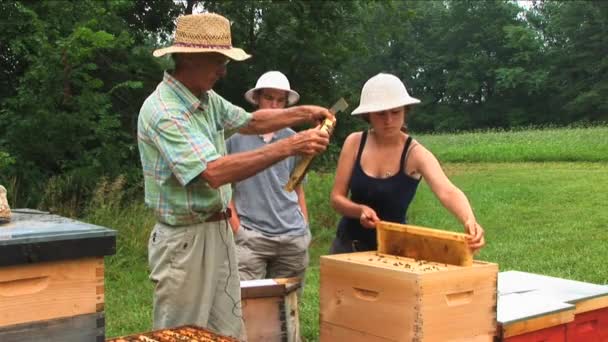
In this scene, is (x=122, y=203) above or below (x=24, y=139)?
below

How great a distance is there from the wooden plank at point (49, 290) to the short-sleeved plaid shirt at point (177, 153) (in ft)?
1.77

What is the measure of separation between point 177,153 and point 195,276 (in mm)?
603

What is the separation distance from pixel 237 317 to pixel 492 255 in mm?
5871

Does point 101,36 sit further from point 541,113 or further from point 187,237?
point 541,113

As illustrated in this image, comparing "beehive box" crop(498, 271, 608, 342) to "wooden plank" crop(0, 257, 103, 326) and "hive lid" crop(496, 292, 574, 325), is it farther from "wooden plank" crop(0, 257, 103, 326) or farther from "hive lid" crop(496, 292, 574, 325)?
"wooden plank" crop(0, 257, 103, 326)

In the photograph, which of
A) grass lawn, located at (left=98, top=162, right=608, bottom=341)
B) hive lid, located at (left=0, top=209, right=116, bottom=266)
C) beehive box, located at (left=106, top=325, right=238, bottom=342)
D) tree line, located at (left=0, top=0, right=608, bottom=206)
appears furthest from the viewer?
tree line, located at (left=0, top=0, right=608, bottom=206)

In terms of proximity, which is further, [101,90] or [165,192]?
[101,90]

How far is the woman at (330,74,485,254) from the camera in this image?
11.5 ft

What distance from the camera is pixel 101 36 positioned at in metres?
7.85

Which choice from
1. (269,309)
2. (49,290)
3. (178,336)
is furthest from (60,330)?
(269,309)

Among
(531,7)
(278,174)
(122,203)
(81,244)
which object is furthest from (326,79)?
(531,7)

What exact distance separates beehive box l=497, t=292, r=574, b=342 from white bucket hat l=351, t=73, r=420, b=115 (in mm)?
1142

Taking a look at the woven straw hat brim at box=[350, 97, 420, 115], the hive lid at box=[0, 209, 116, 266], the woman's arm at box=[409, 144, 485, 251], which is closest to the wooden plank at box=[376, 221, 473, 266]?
the woman's arm at box=[409, 144, 485, 251]

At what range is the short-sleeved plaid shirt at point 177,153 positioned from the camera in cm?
273
